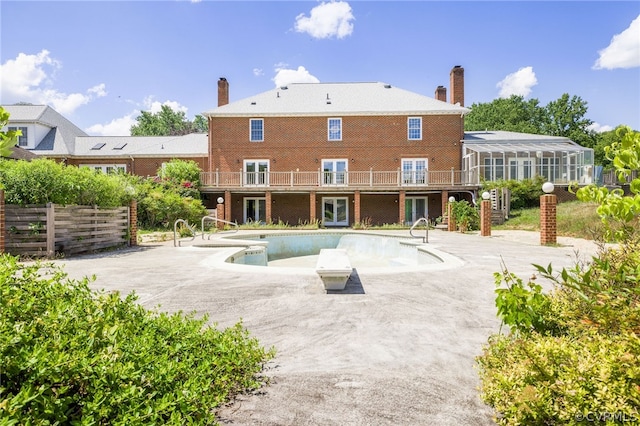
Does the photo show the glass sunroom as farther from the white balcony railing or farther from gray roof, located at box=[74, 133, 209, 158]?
gray roof, located at box=[74, 133, 209, 158]

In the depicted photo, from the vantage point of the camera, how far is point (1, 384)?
5.42ft

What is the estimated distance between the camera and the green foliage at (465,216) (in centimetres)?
1980

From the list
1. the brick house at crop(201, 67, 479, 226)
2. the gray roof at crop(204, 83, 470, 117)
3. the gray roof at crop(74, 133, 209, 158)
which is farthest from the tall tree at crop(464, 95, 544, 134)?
the gray roof at crop(74, 133, 209, 158)

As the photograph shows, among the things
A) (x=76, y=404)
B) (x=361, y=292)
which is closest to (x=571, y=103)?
(x=361, y=292)

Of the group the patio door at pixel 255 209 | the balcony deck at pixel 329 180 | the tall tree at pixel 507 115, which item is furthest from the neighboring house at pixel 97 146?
the tall tree at pixel 507 115

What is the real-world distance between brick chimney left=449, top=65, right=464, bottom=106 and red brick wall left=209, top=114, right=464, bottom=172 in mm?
4041

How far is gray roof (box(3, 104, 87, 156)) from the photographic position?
98.7 ft

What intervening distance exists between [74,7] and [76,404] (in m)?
8.37

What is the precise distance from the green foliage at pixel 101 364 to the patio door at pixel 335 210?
78.0 feet

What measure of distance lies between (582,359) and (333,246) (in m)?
15.5

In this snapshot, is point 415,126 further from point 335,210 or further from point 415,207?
point 335,210

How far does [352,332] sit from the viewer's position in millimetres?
4105

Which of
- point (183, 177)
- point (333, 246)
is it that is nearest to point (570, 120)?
point (333, 246)

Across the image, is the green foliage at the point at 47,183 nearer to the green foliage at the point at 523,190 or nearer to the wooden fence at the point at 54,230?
the wooden fence at the point at 54,230
